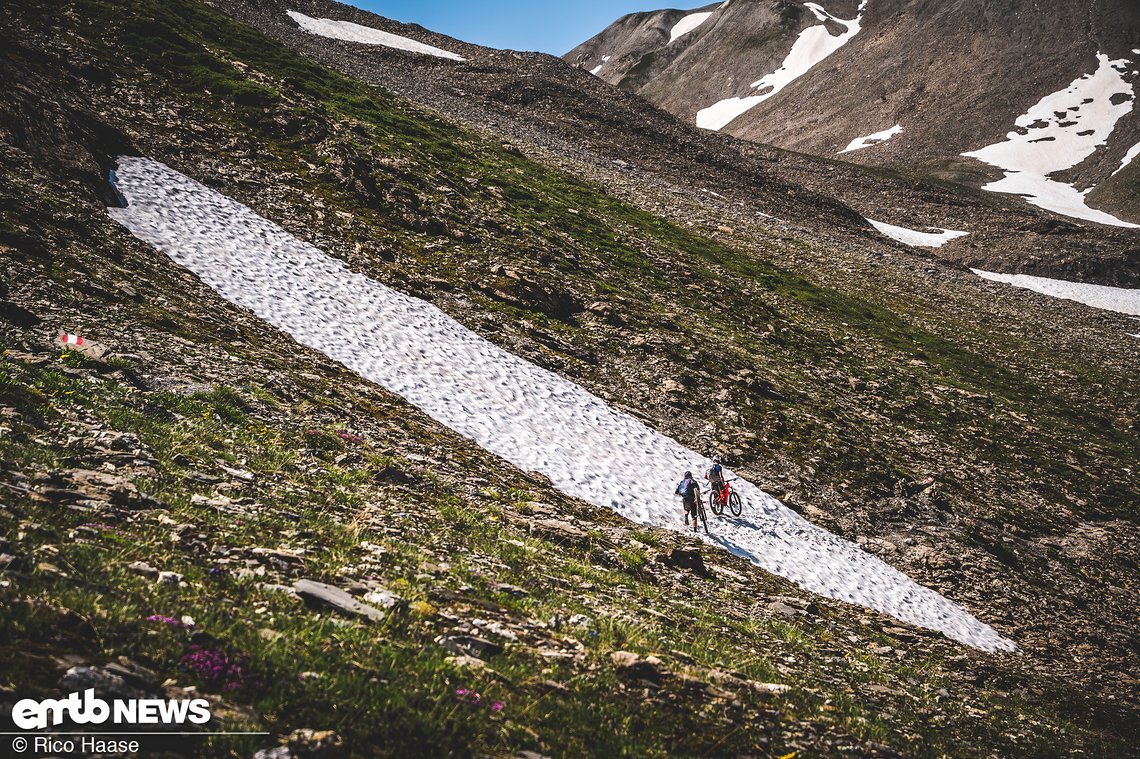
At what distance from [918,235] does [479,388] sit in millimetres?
83099

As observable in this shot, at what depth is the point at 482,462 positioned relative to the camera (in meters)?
17.9

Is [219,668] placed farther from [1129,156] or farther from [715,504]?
[1129,156]

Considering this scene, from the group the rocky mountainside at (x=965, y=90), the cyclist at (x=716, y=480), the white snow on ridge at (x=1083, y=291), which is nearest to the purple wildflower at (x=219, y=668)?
the cyclist at (x=716, y=480)

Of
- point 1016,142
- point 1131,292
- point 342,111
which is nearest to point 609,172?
point 342,111

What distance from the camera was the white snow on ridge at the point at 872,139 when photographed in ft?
513

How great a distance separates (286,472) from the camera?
11.3 metres

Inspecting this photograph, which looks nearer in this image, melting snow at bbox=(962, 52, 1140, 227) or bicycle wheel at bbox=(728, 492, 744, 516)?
bicycle wheel at bbox=(728, 492, 744, 516)

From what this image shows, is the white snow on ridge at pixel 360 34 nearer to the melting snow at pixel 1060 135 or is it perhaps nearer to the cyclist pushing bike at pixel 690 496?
the cyclist pushing bike at pixel 690 496

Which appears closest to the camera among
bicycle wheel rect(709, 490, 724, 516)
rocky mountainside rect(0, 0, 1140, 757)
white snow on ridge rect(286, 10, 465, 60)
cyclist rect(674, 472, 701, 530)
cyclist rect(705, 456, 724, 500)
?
rocky mountainside rect(0, 0, 1140, 757)

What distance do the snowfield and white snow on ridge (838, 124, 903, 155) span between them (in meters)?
161

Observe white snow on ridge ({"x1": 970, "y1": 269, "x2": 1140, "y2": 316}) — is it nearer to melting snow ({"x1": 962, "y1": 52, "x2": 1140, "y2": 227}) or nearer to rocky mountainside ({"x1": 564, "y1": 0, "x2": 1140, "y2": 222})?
melting snow ({"x1": 962, "y1": 52, "x2": 1140, "y2": 227})

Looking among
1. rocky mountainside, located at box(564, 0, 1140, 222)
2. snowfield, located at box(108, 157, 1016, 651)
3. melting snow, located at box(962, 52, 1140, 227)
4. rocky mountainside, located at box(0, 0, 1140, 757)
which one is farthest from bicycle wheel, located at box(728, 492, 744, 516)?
rocky mountainside, located at box(564, 0, 1140, 222)

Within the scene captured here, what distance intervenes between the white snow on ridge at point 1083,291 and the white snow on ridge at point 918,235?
946 cm

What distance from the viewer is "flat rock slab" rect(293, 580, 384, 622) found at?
6664 mm
